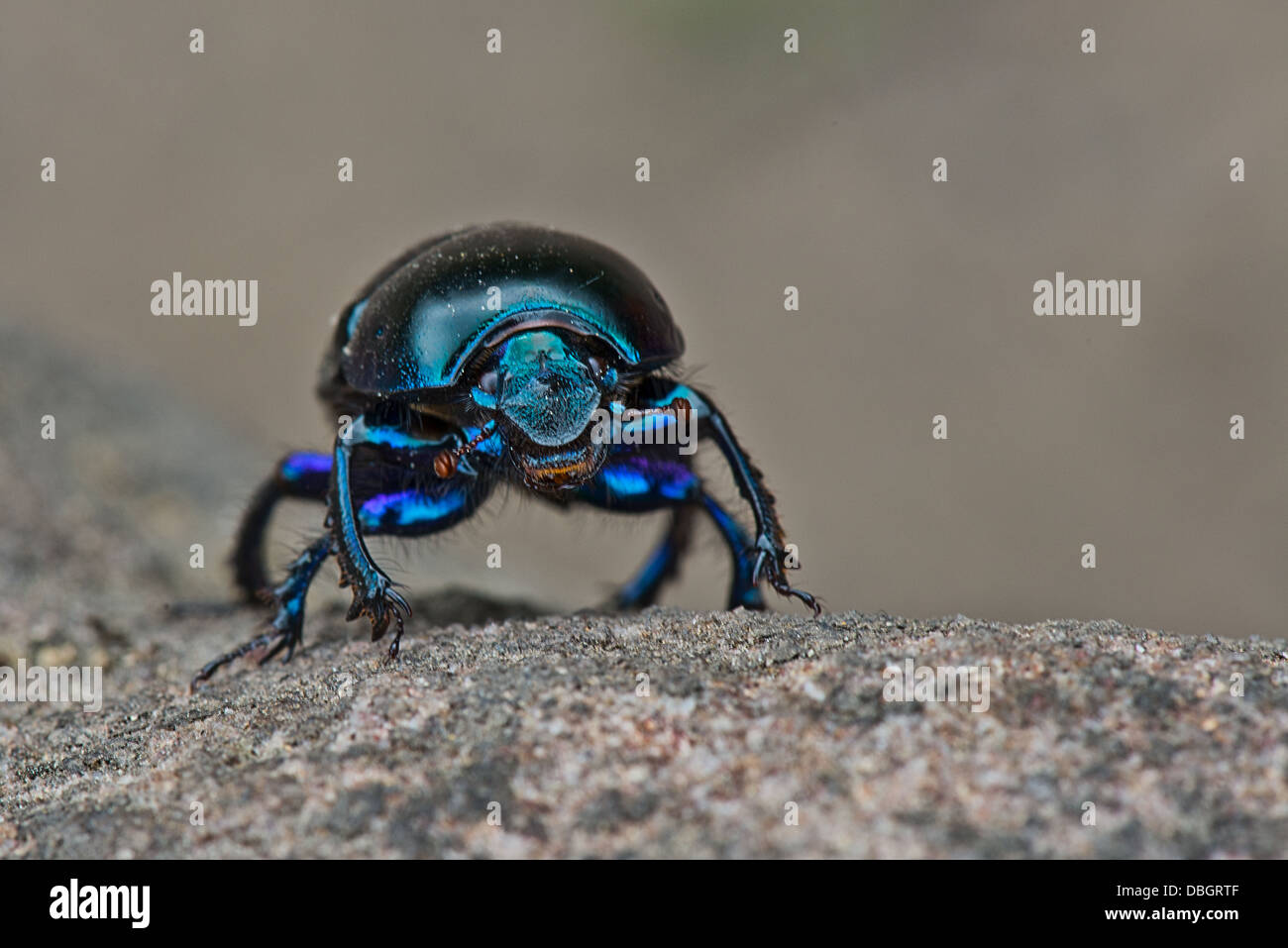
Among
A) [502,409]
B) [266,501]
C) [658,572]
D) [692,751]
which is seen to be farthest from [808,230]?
[692,751]

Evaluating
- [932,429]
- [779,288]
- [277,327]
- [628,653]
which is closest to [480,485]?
[628,653]

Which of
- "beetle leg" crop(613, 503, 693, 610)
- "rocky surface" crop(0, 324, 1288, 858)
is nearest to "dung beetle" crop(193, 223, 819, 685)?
"rocky surface" crop(0, 324, 1288, 858)

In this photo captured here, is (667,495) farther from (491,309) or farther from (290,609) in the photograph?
(290,609)

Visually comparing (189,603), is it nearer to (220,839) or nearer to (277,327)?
(220,839)

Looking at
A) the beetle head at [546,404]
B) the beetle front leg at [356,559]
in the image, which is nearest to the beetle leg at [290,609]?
the beetle front leg at [356,559]

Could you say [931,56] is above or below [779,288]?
above

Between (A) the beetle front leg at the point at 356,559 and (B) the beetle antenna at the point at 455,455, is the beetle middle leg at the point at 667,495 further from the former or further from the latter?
(A) the beetle front leg at the point at 356,559
